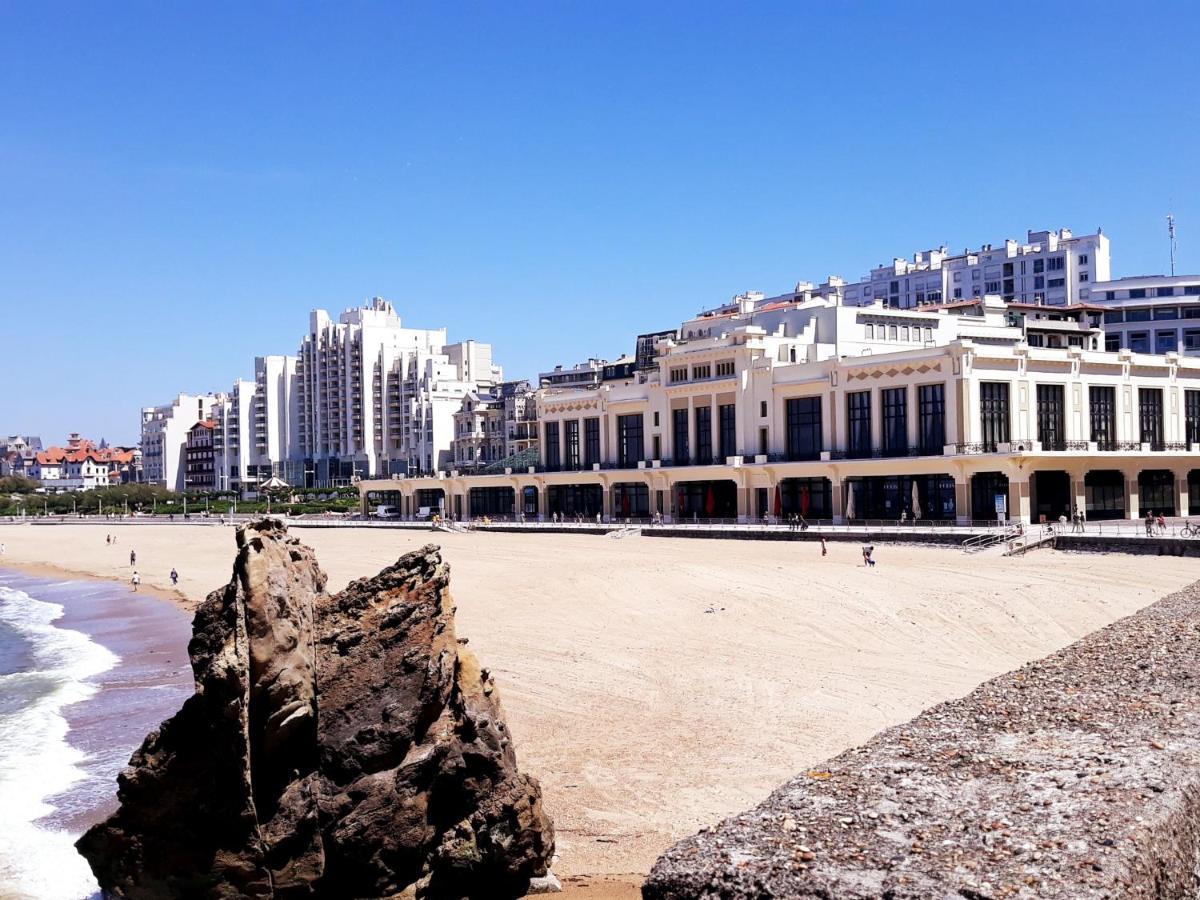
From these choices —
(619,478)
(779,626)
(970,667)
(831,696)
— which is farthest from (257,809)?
(619,478)

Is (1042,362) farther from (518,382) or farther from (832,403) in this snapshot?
(518,382)

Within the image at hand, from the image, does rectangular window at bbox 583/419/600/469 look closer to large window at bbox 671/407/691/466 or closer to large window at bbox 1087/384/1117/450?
large window at bbox 671/407/691/466

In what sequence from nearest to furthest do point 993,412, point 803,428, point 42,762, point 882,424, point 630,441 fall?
1. point 42,762
2. point 993,412
3. point 882,424
4. point 803,428
5. point 630,441

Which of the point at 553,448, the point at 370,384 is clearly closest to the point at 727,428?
the point at 553,448

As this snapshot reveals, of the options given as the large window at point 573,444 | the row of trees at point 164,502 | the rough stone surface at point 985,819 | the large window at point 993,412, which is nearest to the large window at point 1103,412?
the large window at point 993,412

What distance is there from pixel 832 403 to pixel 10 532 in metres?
90.3

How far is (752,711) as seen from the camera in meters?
19.3

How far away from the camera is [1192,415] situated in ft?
211

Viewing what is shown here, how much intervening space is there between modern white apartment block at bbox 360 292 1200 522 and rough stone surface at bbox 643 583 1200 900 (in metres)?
43.7

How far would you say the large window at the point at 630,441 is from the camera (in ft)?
247

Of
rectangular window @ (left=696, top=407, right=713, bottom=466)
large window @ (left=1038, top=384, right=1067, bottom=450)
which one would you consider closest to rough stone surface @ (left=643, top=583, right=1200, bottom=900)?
large window @ (left=1038, top=384, right=1067, bottom=450)

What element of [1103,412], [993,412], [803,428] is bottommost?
[803,428]

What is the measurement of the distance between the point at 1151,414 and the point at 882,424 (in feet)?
51.0

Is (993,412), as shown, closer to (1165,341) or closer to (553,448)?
(553,448)
